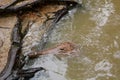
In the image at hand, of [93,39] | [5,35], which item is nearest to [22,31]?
[5,35]

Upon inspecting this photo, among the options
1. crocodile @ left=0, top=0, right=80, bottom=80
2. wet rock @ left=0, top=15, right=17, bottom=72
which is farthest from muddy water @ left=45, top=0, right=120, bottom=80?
wet rock @ left=0, top=15, right=17, bottom=72

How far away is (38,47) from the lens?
4820 mm

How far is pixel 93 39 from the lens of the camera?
4906 millimetres

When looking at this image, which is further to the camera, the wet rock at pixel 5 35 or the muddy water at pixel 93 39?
the wet rock at pixel 5 35

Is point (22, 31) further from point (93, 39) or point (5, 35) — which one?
point (93, 39)

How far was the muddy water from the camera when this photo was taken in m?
4.23

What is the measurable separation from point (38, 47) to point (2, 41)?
2.10ft

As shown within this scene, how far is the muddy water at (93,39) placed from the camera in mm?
4234

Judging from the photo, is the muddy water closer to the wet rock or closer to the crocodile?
the crocodile

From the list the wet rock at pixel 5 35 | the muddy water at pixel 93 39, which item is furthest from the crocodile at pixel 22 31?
the muddy water at pixel 93 39

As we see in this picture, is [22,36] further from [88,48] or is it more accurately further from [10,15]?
[88,48]

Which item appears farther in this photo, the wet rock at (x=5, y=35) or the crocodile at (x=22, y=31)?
the wet rock at (x=5, y=35)

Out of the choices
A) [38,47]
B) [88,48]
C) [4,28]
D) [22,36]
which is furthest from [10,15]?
[88,48]

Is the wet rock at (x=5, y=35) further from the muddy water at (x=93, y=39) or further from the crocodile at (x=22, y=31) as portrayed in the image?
the muddy water at (x=93, y=39)
